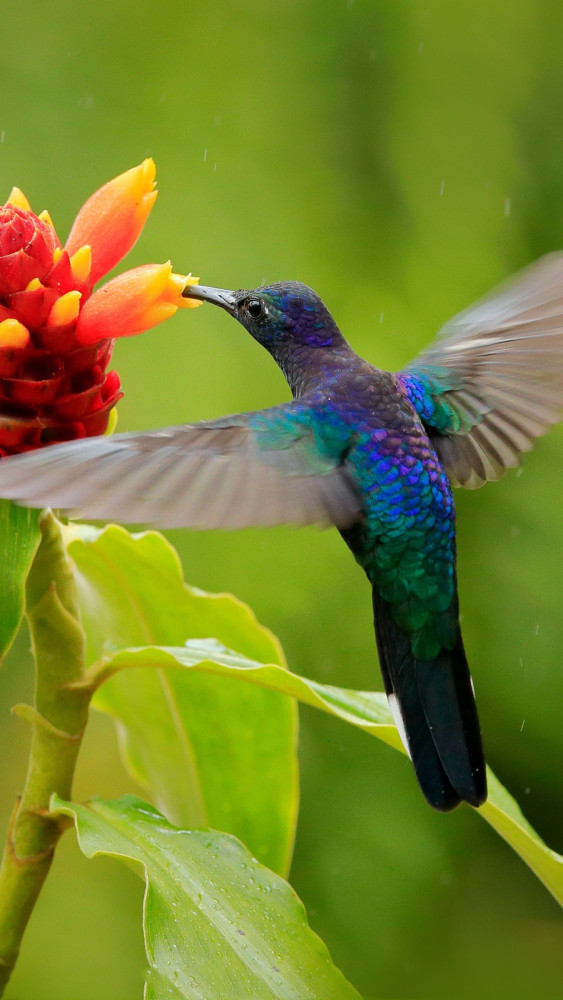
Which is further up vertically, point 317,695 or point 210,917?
point 317,695

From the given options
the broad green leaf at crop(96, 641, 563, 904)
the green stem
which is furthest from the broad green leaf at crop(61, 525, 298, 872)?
the green stem

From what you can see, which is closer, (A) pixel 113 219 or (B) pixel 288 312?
(A) pixel 113 219

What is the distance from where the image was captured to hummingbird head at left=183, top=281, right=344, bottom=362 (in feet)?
3.69

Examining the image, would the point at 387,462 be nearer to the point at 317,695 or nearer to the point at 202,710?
the point at 317,695

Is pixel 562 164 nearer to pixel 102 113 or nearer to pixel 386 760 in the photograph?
pixel 102 113

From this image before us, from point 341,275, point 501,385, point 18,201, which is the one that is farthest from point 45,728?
point 341,275

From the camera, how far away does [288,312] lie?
3.69ft

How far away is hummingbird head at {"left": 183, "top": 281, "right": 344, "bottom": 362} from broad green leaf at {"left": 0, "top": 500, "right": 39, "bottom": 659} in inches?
14.9

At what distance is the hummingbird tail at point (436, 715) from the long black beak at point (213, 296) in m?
0.35

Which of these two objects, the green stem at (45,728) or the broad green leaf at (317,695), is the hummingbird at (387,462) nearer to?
Answer: the broad green leaf at (317,695)

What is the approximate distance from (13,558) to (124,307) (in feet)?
0.72

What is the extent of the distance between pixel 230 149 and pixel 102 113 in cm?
29

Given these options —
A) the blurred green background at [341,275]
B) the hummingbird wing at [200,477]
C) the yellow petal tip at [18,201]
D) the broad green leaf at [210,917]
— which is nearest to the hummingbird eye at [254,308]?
the hummingbird wing at [200,477]

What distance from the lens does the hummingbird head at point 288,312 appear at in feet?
3.69
